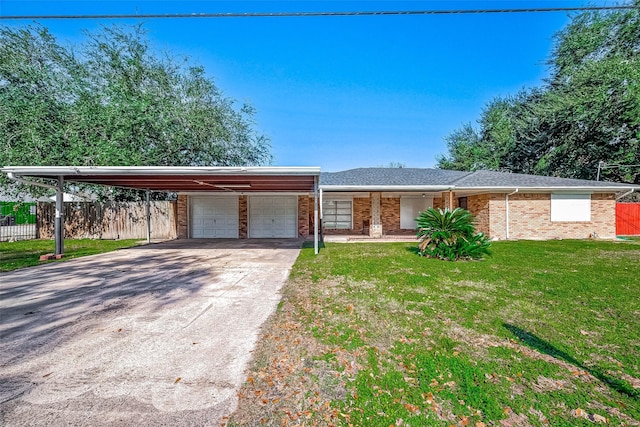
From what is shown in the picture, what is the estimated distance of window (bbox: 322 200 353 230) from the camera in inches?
609

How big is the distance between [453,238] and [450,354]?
565 centimetres

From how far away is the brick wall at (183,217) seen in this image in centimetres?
1455

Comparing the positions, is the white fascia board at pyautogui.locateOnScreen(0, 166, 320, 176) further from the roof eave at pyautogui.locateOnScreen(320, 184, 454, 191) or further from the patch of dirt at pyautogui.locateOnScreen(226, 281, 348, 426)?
the patch of dirt at pyautogui.locateOnScreen(226, 281, 348, 426)

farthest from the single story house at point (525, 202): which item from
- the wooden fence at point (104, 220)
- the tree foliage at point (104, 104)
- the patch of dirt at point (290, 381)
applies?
the wooden fence at point (104, 220)

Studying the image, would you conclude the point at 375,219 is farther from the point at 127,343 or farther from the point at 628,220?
the point at 628,220

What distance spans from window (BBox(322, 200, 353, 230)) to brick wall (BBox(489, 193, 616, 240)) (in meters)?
6.67

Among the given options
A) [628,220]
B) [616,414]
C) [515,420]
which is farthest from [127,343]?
[628,220]

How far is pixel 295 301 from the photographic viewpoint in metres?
4.74

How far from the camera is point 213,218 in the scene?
14875 mm

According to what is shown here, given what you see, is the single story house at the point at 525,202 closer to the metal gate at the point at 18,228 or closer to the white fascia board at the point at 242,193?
the white fascia board at the point at 242,193

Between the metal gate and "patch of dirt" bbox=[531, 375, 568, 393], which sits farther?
the metal gate

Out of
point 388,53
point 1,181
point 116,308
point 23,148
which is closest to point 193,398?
point 116,308

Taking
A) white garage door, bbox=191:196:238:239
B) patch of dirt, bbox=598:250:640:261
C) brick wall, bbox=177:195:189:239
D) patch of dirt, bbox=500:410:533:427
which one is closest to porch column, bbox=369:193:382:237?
white garage door, bbox=191:196:238:239

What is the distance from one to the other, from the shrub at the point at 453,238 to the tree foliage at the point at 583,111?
15.9 metres
